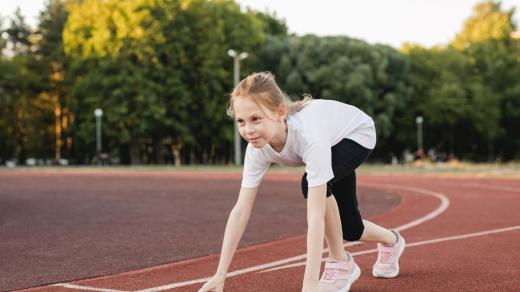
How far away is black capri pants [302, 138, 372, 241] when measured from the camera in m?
4.32

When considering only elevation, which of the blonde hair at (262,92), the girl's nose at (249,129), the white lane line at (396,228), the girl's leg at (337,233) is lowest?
the white lane line at (396,228)

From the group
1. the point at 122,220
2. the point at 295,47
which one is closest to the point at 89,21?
the point at 295,47

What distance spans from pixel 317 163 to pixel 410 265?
7.42 ft

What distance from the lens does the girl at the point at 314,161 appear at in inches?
147

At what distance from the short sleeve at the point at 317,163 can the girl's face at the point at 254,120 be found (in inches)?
8.9

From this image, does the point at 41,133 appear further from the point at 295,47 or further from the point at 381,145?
the point at 381,145

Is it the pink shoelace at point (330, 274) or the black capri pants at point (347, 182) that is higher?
the black capri pants at point (347, 182)

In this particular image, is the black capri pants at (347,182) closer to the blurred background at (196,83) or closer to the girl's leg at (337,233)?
the girl's leg at (337,233)

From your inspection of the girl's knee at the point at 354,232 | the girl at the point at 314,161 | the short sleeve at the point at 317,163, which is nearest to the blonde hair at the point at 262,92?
the girl at the point at 314,161

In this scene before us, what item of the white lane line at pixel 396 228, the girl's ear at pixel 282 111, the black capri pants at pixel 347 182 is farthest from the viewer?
the white lane line at pixel 396 228

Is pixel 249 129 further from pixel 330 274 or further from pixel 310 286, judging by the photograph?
pixel 330 274

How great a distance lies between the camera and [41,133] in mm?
54906

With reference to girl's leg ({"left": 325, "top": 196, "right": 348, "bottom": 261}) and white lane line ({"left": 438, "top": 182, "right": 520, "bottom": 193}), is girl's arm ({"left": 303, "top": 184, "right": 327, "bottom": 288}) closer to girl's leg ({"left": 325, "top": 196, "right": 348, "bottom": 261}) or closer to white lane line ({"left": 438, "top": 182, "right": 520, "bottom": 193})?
girl's leg ({"left": 325, "top": 196, "right": 348, "bottom": 261})

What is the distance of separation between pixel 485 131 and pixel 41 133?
34.4 meters
